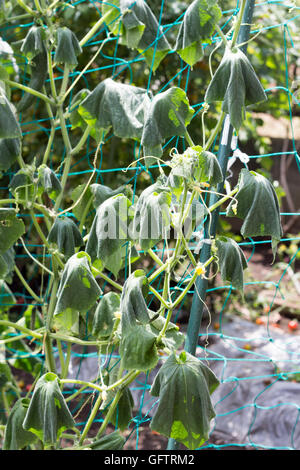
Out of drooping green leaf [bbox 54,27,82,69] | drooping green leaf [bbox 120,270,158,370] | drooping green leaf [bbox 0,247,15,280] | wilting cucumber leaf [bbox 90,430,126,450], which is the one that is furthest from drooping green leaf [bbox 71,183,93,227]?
wilting cucumber leaf [bbox 90,430,126,450]

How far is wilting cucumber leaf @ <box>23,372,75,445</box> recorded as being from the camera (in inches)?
48.0

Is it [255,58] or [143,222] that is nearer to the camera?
[143,222]

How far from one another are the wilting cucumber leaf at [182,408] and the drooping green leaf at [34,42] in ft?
3.06

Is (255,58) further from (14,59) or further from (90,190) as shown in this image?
(90,190)

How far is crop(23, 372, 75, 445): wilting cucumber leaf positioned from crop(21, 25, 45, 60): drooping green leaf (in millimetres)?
858

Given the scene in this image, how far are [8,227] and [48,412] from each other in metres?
0.48

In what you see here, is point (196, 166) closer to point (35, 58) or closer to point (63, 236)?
point (63, 236)

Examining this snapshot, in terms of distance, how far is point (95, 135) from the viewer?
1.52m

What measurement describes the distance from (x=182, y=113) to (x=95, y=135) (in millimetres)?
407

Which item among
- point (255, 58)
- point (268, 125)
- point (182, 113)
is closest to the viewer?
point (182, 113)

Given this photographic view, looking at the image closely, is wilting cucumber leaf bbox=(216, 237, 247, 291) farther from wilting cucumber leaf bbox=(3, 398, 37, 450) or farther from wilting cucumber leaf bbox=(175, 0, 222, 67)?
wilting cucumber leaf bbox=(3, 398, 37, 450)

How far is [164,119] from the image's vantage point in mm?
1155

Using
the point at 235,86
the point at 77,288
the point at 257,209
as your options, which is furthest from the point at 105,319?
the point at 235,86
